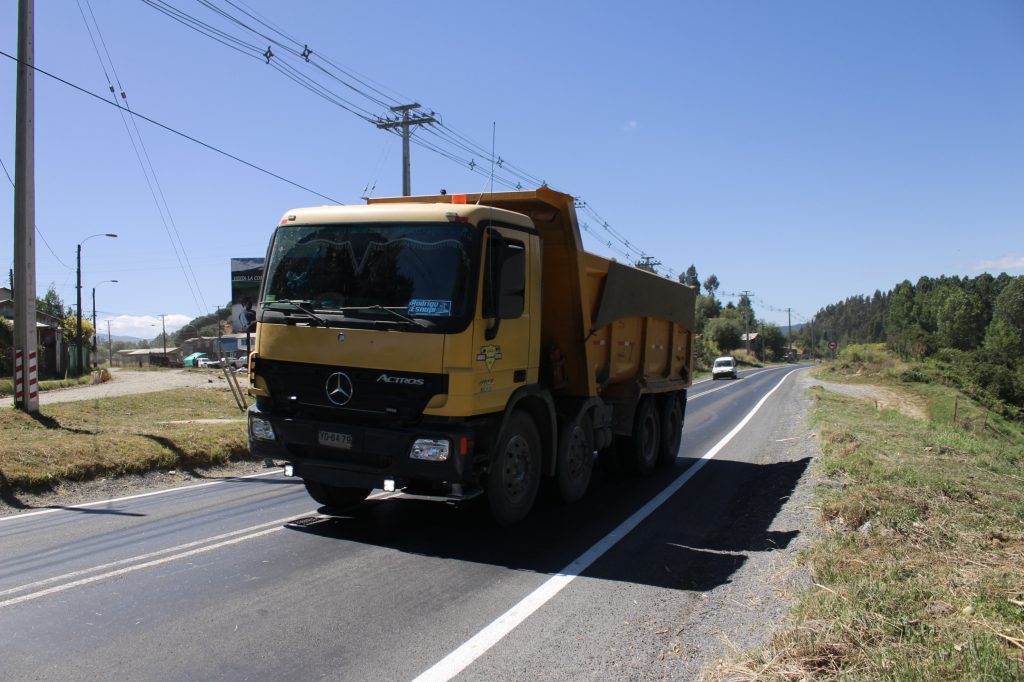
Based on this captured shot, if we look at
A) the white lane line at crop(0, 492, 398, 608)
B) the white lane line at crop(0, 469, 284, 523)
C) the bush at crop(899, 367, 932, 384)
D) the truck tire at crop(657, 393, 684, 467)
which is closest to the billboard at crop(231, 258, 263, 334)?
the white lane line at crop(0, 469, 284, 523)

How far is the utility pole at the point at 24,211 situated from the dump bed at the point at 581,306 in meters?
9.54

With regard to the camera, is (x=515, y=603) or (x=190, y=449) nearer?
(x=515, y=603)

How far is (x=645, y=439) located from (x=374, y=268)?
19.2 feet

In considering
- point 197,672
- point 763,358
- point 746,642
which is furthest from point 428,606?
point 763,358

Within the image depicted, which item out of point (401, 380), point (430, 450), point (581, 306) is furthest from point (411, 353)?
point (581, 306)

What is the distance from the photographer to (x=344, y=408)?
623cm

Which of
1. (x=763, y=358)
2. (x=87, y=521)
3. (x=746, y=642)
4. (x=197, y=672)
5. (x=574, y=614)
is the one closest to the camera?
(x=197, y=672)

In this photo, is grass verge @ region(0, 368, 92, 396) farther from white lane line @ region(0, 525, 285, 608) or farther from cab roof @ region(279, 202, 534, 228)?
cab roof @ region(279, 202, 534, 228)

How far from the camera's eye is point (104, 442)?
10.8m

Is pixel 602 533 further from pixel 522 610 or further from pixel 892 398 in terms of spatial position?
pixel 892 398

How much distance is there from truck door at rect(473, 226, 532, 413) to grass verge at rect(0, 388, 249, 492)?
21.2 feet

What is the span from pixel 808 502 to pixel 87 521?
298 inches

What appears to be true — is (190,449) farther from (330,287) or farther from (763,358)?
(763,358)

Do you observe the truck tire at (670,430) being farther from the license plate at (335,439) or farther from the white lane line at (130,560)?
the license plate at (335,439)
